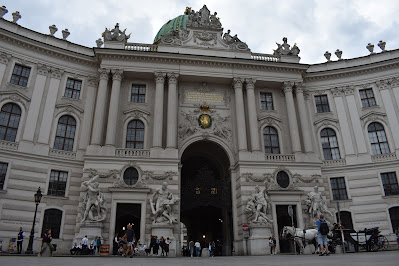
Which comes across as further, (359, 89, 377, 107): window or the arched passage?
(359, 89, 377, 107): window

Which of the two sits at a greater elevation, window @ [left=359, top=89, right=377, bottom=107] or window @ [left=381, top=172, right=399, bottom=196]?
window @ [left=359, top=89, right=377, bottom=107]

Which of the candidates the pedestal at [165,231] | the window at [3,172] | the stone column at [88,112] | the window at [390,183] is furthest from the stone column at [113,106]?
the window at [390,183]

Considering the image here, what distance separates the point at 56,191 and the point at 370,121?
2982cm

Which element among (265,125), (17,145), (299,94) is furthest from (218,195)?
(17,145)

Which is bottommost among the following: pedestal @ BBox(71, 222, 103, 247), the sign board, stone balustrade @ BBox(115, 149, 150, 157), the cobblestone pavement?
the cobblestone pavement

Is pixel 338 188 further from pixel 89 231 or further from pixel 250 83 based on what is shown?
pixel 89 231

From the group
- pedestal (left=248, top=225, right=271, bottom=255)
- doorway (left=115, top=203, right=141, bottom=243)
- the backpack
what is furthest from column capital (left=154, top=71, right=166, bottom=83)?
the backpack

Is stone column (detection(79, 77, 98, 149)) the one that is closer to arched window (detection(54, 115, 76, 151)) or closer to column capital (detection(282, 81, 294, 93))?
arched window (detection(54, 115, 76, 151))

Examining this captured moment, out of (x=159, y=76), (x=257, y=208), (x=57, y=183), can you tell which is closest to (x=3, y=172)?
(x=57, y=183)

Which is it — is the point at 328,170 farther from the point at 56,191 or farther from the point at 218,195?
the point at 56,191

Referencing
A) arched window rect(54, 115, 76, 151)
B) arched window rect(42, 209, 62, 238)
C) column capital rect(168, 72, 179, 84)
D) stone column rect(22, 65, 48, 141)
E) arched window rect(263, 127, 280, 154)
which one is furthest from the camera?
arched window rect(263, 127, 280, 154)

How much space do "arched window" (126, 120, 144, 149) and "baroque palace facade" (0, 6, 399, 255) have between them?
106mm

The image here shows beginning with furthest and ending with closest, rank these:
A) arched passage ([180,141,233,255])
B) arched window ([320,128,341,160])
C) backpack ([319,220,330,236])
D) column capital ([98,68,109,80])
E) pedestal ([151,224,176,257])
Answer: arched window ([320,128,341,160]) < column capital ([98,68,109,80]) < arched passage ([180,141,233,255]) < pedestal ([151,224,176,257]) < backpack ([319,220,330,236])

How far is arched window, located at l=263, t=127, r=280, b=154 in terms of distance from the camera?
29.6 meters
